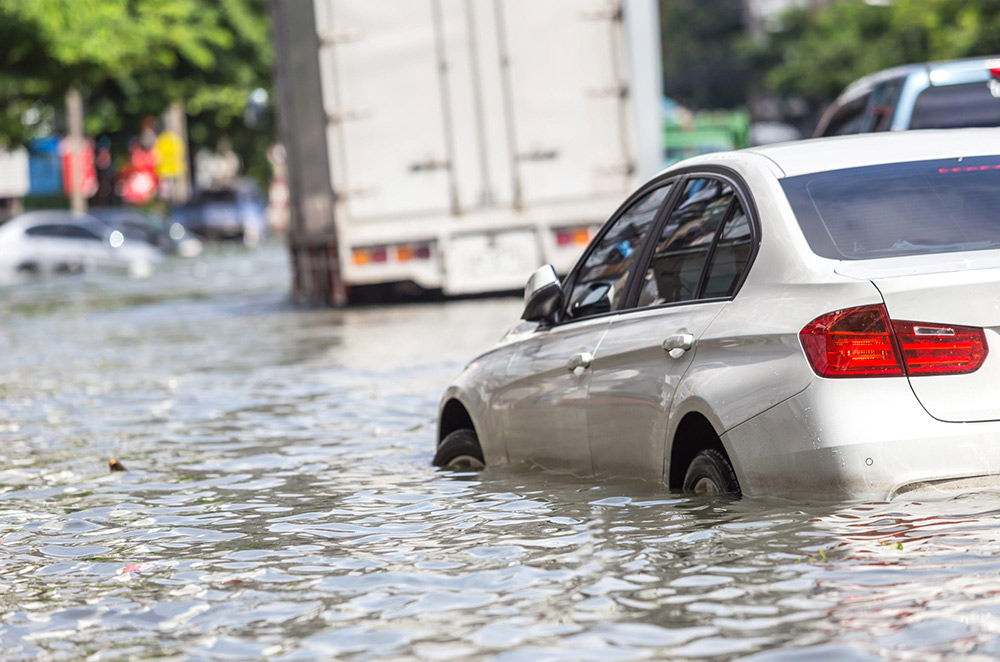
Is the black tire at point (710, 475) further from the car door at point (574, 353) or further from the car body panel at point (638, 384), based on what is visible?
the car door at point (574, 353)

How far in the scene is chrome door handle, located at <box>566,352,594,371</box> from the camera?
23.2ft

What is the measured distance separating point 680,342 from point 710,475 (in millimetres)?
425

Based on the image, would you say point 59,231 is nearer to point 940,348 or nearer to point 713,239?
point 713,239

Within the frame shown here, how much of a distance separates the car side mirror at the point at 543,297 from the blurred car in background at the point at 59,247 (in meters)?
33.2

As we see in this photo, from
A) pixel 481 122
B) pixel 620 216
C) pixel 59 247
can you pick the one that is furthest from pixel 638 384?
pixel 59 247

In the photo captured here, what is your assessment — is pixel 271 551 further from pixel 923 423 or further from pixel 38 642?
pixel 923 423

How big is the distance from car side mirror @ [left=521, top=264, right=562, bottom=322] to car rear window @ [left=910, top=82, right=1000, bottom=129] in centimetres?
659

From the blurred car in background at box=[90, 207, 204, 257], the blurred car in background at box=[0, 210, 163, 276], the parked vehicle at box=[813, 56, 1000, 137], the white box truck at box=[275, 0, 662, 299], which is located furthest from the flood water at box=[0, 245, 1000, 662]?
the blurred car in background at box=[90, 207, 204, 257]

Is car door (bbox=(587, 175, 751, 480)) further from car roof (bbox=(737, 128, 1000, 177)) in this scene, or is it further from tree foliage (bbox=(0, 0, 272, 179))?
tree foliage (bbox=(0, 0, 272, 179))

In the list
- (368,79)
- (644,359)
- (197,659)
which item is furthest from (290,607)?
(368,79)

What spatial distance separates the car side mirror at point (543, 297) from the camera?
7.39 meters

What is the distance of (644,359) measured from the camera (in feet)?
21.7

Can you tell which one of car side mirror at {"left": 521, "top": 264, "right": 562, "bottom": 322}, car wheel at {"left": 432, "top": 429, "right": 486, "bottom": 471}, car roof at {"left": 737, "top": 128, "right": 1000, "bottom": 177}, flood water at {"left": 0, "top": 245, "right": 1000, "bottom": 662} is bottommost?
flood water at {"left": 0, "top": 245, "right": 1000, "bottom": 662}

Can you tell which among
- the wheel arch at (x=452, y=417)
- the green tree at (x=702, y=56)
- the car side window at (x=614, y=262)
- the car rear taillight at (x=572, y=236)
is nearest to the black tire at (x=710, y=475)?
the car side window at (x=614, y=262)
